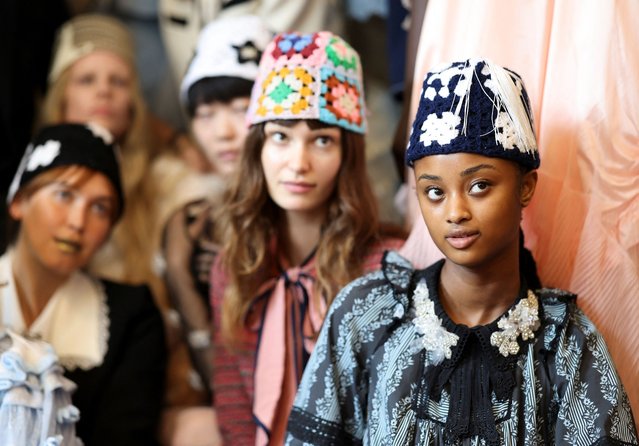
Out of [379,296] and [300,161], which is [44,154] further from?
[379,296]

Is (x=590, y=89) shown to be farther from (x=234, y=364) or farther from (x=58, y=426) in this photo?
(x=58, y=426)

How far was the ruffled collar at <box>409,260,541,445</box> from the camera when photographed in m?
1.28

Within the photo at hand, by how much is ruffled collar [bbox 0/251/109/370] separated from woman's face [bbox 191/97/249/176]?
445 millimetres

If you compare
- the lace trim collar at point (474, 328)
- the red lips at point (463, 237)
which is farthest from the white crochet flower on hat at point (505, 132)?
the lace trim collar at point (474, 328)

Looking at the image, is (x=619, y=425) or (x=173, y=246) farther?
(x=173, y=246)

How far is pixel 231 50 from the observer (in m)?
2.02

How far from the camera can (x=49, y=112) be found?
2.25m

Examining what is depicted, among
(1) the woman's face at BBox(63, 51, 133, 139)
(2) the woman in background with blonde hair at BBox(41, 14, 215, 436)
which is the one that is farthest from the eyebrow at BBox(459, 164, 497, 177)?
(1) the woman's face at BBox(63, 51, 133, 139)

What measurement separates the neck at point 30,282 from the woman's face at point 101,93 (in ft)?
1.61

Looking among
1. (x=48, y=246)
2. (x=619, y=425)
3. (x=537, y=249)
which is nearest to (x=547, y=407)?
(x=619, y=425)

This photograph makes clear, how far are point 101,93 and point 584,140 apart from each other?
4.16ft

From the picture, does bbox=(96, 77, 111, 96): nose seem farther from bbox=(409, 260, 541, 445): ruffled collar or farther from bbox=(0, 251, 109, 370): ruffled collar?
bbox=(409, 260, 541, 445): ruffled collar

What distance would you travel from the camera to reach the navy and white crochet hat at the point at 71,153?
1.84 metres

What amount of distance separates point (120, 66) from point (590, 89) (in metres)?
1.28
